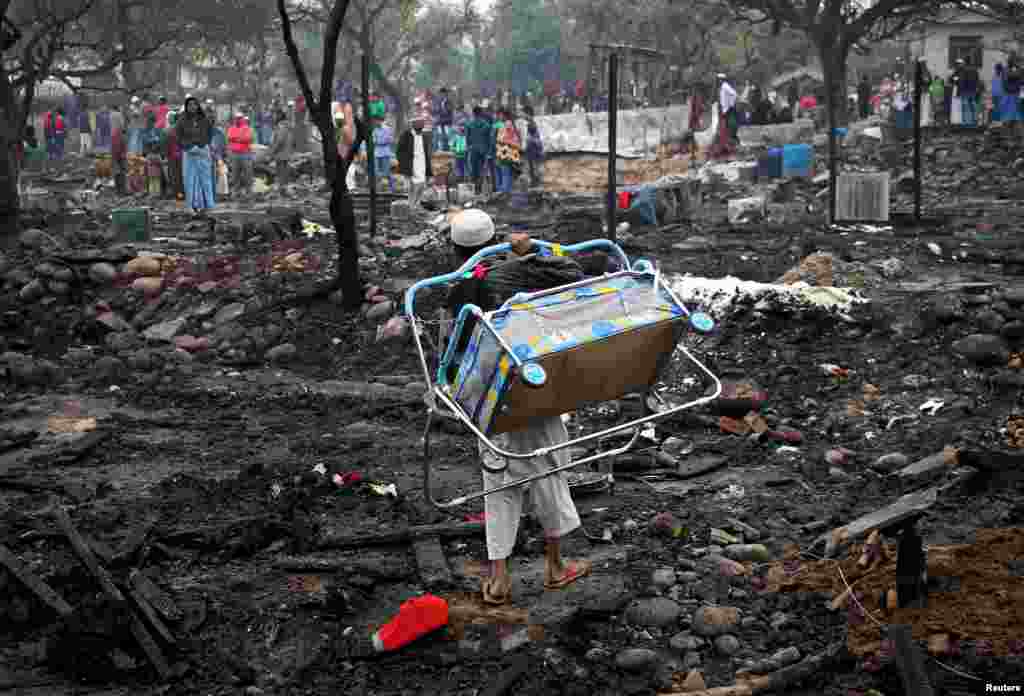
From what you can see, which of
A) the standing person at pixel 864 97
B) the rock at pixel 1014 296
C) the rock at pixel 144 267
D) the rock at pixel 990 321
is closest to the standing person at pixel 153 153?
the rock at pixel 144 267

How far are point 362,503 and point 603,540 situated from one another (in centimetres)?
142

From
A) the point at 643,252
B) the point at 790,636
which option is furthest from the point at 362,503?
the point at 643,252

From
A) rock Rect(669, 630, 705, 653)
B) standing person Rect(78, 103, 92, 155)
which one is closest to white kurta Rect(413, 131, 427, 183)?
standing person Rect(78, 103, 92, 155)

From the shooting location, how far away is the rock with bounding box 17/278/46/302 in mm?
11891

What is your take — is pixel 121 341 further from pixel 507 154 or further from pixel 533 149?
pixel 533 149

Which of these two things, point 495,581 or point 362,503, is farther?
point 362,503

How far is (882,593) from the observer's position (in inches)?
175

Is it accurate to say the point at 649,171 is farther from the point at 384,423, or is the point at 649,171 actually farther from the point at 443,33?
the point at 443,33

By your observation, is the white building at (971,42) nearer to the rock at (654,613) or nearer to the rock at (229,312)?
the rock at (229,312)

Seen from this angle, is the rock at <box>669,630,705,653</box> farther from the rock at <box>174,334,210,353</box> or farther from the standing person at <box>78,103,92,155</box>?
the standing person at <box>78,103,92,155</box>

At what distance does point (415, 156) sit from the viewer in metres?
22.4

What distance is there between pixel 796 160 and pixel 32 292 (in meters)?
14.5

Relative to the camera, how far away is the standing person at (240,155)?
73.4ft

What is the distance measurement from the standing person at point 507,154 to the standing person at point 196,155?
5050 millimetres
